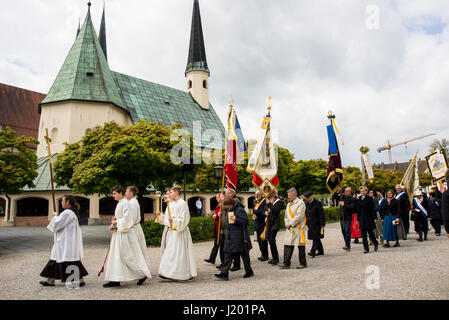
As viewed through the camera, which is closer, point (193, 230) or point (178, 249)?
point (178, 249)

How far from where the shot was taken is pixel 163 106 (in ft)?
144

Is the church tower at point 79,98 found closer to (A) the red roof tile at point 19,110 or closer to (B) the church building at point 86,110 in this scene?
(B) the church building at point 86,110

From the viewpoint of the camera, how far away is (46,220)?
2755 cm

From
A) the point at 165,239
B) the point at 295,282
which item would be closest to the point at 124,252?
the point at 165,239

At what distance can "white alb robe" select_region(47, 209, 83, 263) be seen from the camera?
21.4 feet

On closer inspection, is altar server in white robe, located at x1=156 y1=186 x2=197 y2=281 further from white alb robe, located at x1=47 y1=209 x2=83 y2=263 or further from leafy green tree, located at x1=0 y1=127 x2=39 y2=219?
leafy green tree, located at x1=0 y1=127 x2=39 y2=219

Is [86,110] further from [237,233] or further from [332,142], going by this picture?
[237,233]

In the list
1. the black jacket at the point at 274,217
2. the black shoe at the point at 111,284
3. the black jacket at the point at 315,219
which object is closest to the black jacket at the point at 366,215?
the black jacket at the point at 315,219

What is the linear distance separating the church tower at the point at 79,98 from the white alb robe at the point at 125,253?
93.0 feet

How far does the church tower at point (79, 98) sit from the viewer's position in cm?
3225

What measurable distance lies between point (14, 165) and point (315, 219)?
1132 cm

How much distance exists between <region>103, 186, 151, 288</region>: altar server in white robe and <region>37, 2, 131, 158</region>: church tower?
1115 inches
